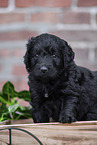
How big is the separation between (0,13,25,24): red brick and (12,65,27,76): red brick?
0.56m

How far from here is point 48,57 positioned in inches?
65.9

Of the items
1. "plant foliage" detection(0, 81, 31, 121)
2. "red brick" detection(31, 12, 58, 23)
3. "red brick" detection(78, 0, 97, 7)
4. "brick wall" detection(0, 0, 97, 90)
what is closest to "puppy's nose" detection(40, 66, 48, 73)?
"plant foliage" detection(0, 81, 31, 121)

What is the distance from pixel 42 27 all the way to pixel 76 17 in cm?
42

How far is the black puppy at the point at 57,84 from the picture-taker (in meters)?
1.66

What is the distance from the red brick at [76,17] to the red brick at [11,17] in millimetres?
517

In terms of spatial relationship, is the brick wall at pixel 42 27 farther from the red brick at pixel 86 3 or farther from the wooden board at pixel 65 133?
the wooden board at pixel 65 133

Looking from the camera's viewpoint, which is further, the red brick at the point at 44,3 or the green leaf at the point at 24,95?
the red brick at the point at 44,3

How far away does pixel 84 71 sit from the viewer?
198 cm

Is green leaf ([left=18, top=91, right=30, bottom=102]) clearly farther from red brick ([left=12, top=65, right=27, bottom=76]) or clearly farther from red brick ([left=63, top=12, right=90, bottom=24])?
red brick ([left=63, top=12, right=90, bottom=24])

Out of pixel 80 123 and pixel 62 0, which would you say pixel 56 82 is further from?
pixel 62 0

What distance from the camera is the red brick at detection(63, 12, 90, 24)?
2.96 m

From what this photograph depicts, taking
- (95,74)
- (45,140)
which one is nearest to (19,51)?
(95,74)

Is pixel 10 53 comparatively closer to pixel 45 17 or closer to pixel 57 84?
pixel 45 17

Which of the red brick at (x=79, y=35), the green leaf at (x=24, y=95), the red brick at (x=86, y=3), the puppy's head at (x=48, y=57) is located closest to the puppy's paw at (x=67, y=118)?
the puppy's head at (x=48, y=57)
